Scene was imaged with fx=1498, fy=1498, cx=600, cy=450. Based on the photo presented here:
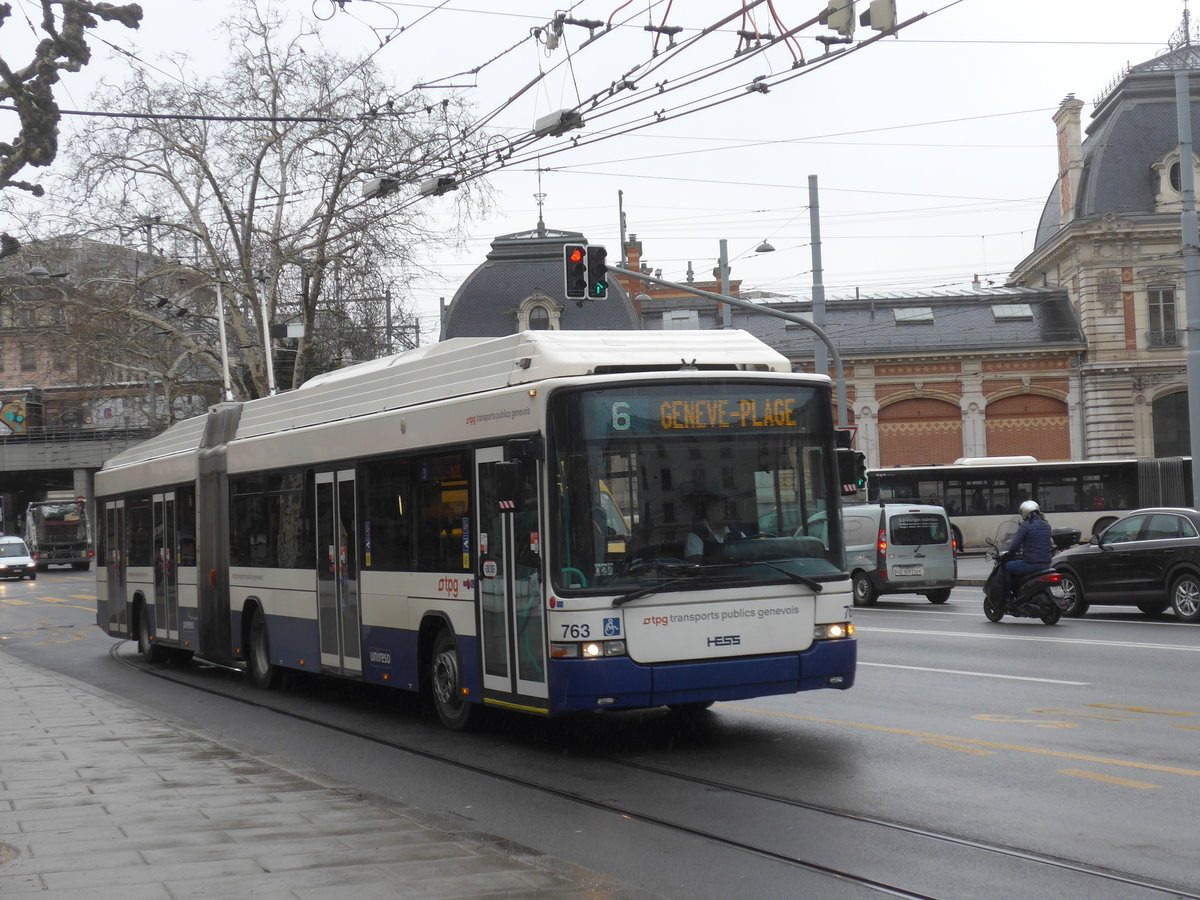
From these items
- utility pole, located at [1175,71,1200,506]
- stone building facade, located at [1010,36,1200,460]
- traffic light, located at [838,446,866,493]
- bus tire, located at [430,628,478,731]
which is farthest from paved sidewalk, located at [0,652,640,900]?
stone building facade, located at [1010,36,1200,460]

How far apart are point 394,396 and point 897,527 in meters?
15.7

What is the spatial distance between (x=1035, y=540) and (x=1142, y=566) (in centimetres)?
178

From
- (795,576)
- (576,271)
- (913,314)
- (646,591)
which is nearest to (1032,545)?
(576,271)

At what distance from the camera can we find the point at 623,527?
9961 mm

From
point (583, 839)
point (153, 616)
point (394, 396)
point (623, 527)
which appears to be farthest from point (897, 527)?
point (583, 839)

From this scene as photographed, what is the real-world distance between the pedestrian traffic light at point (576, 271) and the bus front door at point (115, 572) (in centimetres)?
723

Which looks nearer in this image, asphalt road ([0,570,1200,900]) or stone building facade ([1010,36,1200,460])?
asphalt road ([0,570,1200,900])

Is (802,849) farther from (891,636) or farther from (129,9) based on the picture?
(891,636)

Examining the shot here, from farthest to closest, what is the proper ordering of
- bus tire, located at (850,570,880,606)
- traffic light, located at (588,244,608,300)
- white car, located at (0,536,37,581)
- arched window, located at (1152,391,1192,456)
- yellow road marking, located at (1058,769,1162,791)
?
arched window, located at (1152,391,1192,456) → white car, located at (0,536,37,581) → bus tire, located at (850,570,880,606) → traffic light, located at (588,244,608,300) → yellow road marking, located at (1058,769,1162,791)

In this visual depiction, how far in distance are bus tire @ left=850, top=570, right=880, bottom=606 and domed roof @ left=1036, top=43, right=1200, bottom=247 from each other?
117 ft

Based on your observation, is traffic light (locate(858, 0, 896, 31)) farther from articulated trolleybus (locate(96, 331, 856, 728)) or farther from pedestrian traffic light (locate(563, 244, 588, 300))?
pedestrian traffic light (locate(563, 244, 588, 300))

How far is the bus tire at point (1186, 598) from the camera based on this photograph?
20.2 meters

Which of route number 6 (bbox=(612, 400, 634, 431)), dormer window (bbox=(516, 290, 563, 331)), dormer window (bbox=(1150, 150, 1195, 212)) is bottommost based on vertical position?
route number 6 (bbox=(612, 400, 634, 431))

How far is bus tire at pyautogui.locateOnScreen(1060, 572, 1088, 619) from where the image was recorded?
2169cm
